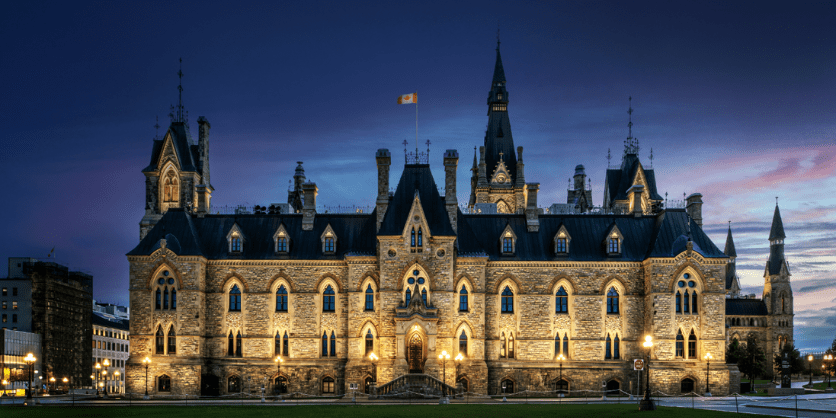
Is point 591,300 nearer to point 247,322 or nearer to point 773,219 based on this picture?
point 247,322

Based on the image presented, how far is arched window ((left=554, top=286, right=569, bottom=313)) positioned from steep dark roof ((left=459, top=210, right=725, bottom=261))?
2767mm

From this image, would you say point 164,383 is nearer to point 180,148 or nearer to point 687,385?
point 180,148

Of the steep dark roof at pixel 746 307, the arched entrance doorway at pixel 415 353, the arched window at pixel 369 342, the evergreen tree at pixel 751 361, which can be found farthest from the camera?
the steep dark roof at pixel 746 307

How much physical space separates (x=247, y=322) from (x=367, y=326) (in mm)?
9529

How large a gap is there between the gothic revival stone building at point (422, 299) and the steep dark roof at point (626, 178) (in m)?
29.5

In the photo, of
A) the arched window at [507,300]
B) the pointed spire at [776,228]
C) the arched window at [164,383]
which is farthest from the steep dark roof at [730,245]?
the arched window at [164,383]

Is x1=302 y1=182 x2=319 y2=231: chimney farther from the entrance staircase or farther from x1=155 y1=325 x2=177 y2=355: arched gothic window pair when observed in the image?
the entrance staircase

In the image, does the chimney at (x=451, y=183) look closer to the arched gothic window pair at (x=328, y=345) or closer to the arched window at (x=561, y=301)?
the arched window at (x=561, y=301)

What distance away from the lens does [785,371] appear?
197 feet

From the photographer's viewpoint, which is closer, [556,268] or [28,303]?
[556,268]

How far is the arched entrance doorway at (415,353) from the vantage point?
189ft

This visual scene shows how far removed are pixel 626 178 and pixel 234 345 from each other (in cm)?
5311

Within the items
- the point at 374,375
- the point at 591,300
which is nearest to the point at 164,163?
the point at 374,375

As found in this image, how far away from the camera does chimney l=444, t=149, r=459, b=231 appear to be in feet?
202
